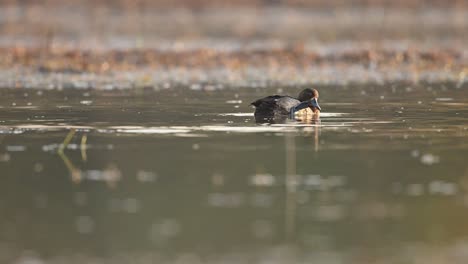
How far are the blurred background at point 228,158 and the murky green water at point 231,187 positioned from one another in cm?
2

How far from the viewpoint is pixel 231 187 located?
12391 mm

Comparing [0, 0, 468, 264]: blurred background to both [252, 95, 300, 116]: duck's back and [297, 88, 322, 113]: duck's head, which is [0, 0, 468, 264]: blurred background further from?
[252, 95, 300, 116]: duck's back

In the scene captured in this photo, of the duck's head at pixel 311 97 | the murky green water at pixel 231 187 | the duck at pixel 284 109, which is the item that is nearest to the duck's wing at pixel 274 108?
the duck at pixel 284 109

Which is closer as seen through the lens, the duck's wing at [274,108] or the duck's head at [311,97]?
the duck's wing at [274,108]

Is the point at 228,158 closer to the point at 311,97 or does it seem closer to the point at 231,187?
the point at 231,187

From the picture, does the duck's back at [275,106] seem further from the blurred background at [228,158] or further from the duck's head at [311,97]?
the blurred background at [228,158]

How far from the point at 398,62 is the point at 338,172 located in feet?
65.3

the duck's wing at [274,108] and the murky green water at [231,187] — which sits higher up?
the duck's wing at [274,108]

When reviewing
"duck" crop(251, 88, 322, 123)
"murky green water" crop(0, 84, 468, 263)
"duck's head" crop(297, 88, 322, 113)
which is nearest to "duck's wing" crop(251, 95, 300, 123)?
"duck" crop(251, 88, 322, 123)

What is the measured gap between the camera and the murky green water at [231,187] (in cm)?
980

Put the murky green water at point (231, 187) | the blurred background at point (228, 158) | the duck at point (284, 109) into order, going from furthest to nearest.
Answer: the duck at point (284, 109)
the blurred background at point (228, 158)
the murky green water at point (231, 187)

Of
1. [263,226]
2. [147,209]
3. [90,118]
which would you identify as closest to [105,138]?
[90,118]

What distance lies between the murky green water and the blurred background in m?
0.02

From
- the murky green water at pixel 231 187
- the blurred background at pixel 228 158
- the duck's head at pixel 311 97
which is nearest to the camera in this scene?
the murky green water at pixel 231 187
